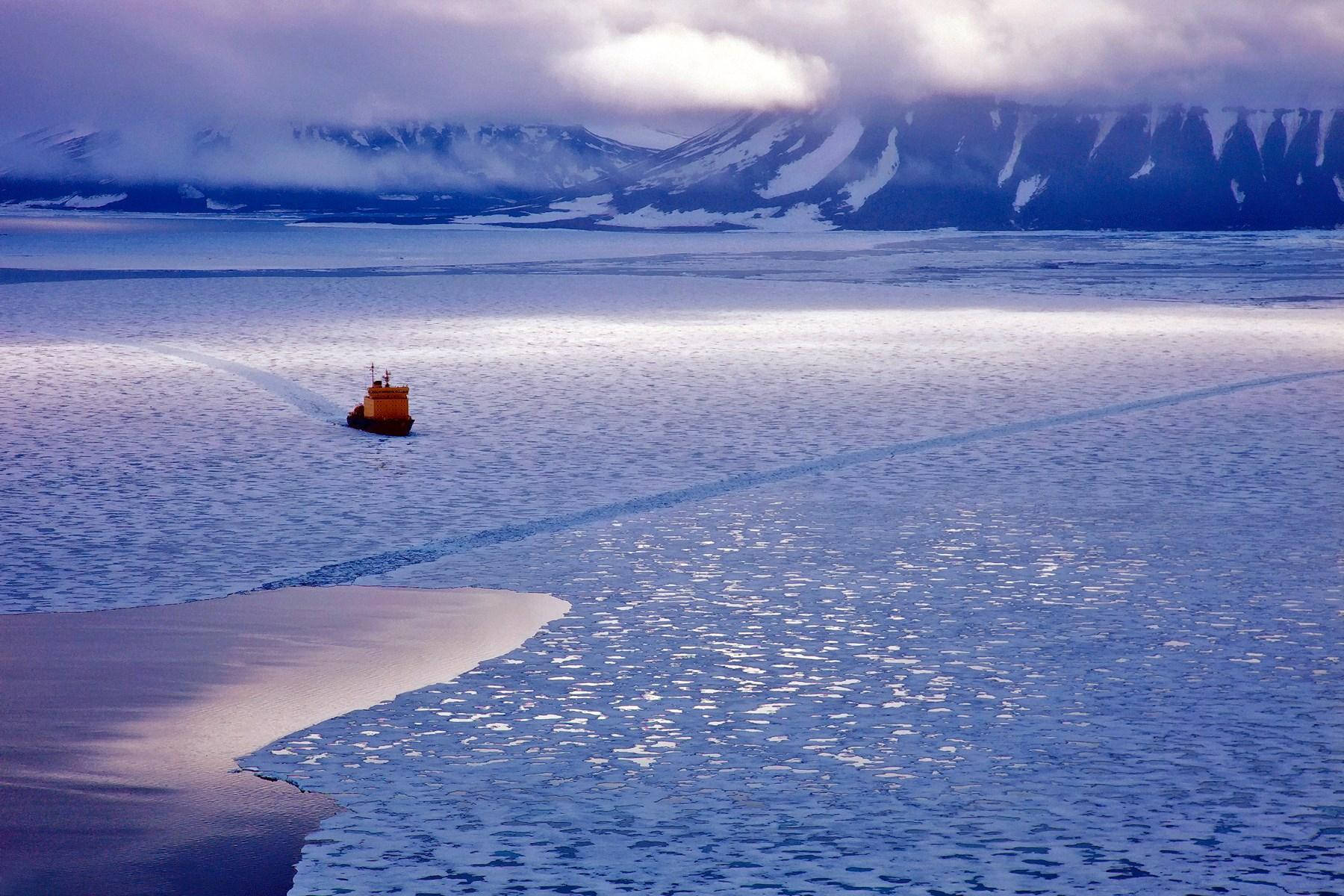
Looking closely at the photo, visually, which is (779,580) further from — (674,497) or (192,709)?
(192,709)

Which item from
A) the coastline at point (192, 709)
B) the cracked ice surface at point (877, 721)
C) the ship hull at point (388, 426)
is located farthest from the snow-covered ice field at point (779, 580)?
the ship hull at point (388, 426)

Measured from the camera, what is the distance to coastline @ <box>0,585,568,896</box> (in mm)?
4605

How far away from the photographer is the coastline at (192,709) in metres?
4.61

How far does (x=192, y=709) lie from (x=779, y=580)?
325 cm

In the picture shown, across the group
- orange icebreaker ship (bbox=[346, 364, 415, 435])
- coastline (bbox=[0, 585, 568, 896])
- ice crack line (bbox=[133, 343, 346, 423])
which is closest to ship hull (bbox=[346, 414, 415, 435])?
orange icebreaker ship (bbox=[346, 364, 415, 435])

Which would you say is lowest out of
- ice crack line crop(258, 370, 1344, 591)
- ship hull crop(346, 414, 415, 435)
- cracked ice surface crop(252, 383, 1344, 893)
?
cracked ice surface crop(252, 383, 1344, 893)

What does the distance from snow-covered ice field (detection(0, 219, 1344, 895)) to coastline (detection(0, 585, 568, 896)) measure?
0.65ft

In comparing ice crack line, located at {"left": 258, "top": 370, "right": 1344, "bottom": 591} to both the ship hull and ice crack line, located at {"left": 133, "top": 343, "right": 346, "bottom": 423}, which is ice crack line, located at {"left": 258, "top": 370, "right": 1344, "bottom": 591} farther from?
ice crack line, located at {"left": 133, "top": 343, "right": 346, "bottom": 423}

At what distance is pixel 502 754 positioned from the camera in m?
5.56

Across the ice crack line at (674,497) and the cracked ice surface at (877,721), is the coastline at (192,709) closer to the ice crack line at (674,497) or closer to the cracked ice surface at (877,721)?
the cracked ice surface at (877,721)

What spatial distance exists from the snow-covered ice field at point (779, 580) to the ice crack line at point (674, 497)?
0.06 m

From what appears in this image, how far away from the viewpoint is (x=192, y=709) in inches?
237

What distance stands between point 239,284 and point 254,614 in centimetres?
3376

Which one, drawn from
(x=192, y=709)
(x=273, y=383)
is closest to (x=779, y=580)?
(x=192, y=709)
